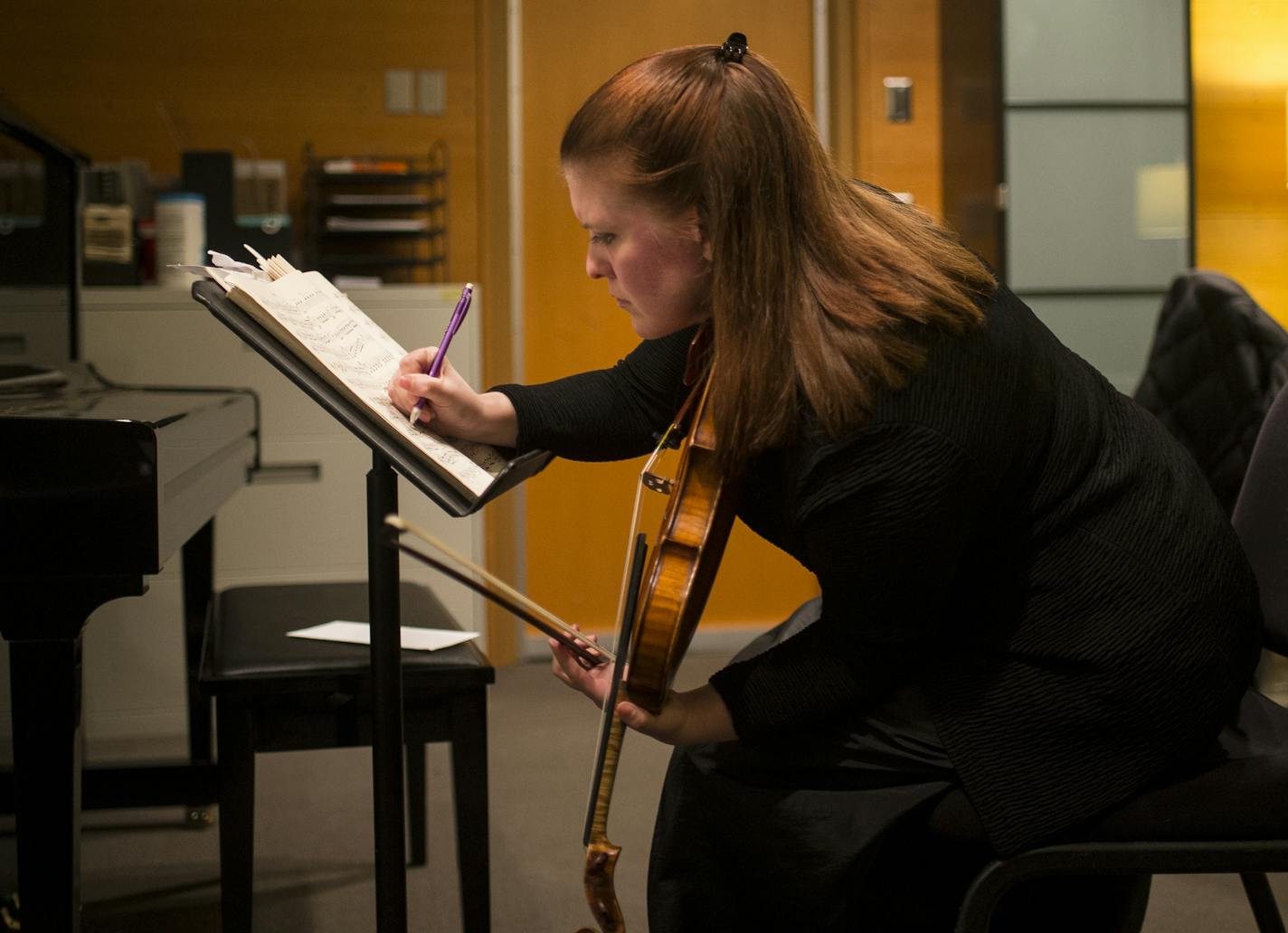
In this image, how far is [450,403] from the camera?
3.66 ft

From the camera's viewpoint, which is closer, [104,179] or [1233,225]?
[104,179]

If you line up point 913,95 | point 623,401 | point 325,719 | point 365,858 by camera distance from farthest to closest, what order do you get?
point 913,95, point 365,858, point 325,719, point 623,401

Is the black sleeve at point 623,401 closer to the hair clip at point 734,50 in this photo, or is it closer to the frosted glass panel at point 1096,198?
the hair clip at point 734,50

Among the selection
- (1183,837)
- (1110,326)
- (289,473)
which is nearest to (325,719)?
(1183,837)

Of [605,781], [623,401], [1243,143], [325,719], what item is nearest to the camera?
[605,781]

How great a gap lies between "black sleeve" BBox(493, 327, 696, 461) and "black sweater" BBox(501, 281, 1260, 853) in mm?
283

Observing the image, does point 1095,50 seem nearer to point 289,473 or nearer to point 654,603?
point 289,473

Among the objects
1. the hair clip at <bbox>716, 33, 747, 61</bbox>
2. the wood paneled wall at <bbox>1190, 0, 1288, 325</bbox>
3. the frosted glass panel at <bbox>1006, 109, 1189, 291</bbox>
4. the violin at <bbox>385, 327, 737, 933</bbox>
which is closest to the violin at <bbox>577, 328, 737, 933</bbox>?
the violin at <bbox>385, 327, 737, 933</bbox>

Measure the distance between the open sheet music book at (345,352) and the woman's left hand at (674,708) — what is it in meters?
0.16

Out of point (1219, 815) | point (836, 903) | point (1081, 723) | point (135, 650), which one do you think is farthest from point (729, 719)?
point (135, 650)

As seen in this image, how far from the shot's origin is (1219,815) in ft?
3.33

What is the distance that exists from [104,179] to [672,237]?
8.13 feet

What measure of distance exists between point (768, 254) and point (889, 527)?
9.3 inches

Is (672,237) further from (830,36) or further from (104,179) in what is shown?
(830,36)
